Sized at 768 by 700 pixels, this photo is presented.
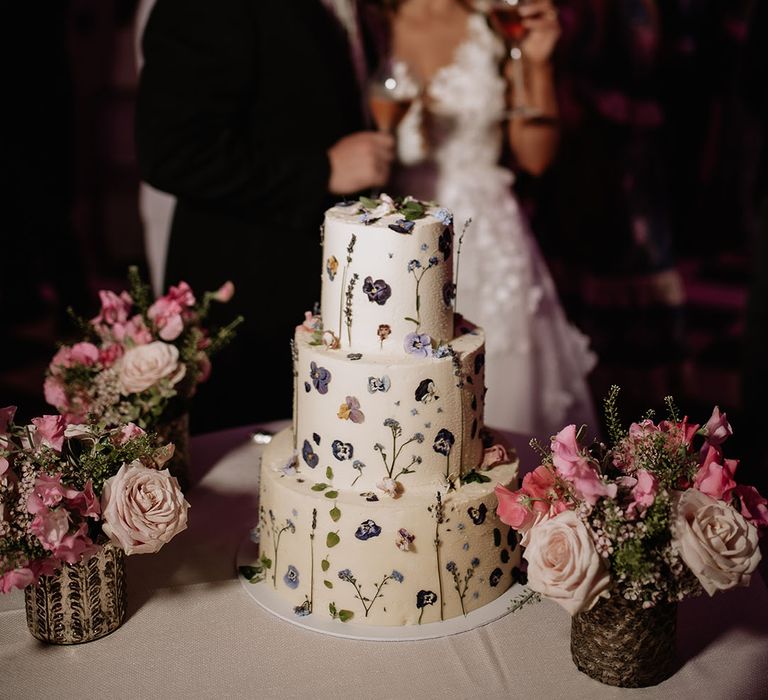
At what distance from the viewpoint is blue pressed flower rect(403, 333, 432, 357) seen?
1.59 metres

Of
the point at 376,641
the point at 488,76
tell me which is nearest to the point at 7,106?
the point at 488,76

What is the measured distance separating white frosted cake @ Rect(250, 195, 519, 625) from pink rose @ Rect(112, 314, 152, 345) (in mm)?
414

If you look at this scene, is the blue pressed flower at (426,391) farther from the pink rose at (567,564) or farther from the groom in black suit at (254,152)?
the groom in black suit at (254,152)

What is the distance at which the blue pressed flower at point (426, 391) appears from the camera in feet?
5.16

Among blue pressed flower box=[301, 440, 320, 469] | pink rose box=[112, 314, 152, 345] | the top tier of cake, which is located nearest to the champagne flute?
the top tier of cake

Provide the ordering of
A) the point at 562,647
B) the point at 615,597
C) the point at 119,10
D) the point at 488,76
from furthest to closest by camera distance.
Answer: the point at 119,10 → the point at 488,76 → the point at 562,647 → the point at 615,597

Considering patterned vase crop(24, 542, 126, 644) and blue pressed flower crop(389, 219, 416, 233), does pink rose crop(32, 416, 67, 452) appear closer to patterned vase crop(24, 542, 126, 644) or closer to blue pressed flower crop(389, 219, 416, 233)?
patterned vase crop(24, 542, 126, 644)

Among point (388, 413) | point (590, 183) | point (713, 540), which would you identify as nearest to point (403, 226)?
point (388, 413)

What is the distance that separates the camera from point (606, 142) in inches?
211

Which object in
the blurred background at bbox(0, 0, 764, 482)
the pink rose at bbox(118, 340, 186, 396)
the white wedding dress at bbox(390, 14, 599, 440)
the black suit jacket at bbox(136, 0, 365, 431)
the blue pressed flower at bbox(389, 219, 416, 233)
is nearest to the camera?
the blue pressed flower at bbox(389, 219, 416, 233)

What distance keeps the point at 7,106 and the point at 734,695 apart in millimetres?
4668

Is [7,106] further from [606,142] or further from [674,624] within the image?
[674,624]

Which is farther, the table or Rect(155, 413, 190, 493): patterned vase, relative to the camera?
Rect(155, 413, 190, 493): patterned vase

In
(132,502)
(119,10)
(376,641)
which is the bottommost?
(376,641)
